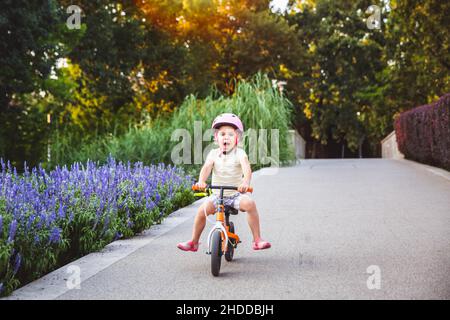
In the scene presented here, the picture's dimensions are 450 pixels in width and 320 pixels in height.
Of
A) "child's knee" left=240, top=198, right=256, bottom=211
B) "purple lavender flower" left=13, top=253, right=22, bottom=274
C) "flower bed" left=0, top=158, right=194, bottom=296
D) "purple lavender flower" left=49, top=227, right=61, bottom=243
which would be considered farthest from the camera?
"child's knee" left=240, top=198, right=256, bottom=211

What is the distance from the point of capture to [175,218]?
852cm

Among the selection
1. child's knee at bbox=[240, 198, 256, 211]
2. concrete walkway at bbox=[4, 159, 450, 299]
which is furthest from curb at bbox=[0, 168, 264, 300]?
child's knee at bbox=[240, 198, 256, 211]

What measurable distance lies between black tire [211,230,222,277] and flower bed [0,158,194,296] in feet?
4.27

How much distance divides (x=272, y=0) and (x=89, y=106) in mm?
18756

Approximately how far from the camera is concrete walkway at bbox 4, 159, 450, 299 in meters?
4.75

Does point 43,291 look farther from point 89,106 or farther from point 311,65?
point 311,65

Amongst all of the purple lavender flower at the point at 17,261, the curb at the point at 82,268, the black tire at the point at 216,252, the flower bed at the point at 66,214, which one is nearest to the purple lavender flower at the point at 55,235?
the flower bed at the point at 66,214

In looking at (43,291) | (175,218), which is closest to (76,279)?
(43,291)

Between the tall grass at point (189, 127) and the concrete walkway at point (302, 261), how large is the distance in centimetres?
506

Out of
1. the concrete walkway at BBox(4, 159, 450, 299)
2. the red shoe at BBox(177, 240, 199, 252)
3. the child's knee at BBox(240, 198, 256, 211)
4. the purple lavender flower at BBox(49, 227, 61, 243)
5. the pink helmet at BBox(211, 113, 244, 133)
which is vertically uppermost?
the pink helmet at BBox(211, 113, 244, 133)

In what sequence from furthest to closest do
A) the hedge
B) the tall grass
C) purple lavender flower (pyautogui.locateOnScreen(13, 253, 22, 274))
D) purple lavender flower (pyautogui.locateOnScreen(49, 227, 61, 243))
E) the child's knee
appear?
the hedge → the tall grass → the child's knee → purple lavender flower (pyautogui.locateOnScreen(49, 227, 61, 243)) → purple lavender flower (pyautogui.locateOnScreen(13, 253, 22, 274))

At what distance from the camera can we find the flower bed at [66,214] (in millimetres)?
5145

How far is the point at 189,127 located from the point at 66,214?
9.47 metres

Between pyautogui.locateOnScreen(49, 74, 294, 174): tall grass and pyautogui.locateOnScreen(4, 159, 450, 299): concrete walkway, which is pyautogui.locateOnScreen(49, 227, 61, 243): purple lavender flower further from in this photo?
pyautogui.locateOnScreen(49, 74, 294, 174): tall grass
